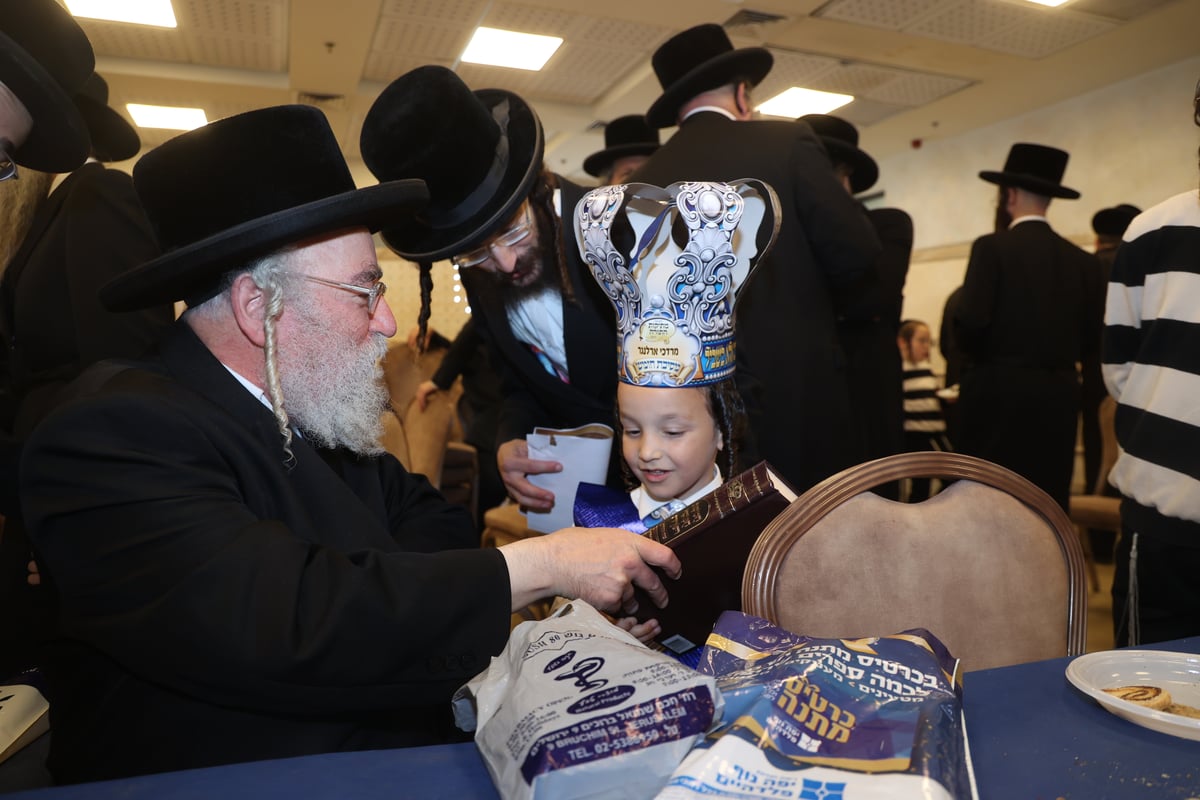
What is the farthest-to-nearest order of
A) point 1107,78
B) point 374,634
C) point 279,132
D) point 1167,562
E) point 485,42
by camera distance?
point 1107,78 < point 485,42 < point 1167,562 < point 279,132 < point 374,634

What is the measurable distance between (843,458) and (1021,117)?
759 centimetres

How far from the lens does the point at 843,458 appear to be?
2816 millimetres

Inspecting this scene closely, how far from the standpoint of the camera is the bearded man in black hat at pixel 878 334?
12.8ft

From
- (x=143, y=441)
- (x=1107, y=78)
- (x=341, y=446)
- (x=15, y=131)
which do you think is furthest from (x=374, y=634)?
(x=1107, y=78)

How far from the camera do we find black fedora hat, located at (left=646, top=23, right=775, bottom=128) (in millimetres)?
2854

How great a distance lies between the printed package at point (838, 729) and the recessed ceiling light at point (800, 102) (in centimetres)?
750

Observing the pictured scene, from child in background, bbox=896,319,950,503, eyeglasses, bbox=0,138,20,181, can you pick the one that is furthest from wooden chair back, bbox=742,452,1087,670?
child in background, bbox=896,319,950,503

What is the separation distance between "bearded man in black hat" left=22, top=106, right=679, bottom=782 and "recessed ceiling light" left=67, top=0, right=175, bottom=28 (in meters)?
5.48

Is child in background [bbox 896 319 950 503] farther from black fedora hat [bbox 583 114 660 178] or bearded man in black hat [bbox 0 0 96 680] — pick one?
bearded man in black hat [bbox 0 0 96 680]

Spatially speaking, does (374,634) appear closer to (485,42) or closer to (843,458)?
(843,458)

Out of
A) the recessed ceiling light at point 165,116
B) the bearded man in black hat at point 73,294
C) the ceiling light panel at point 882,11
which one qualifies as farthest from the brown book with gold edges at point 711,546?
the recessed ceiling light at point 165,116

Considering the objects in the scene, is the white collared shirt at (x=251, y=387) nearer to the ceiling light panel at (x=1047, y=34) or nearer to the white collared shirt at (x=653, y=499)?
the white collared shirt at (x=653, y=499)

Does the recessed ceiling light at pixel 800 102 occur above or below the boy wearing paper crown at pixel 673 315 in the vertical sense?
above

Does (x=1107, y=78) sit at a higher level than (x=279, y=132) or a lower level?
higher
